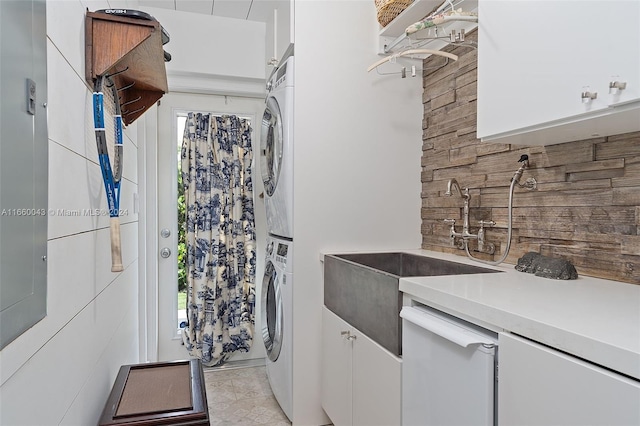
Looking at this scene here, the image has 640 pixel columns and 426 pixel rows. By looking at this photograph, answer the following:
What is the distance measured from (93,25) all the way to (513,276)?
160 centimetres

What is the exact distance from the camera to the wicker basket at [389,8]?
6.86 ft

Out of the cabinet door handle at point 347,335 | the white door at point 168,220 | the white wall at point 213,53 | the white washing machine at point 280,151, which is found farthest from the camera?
the white door at point 168,220

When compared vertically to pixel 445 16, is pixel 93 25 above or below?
below

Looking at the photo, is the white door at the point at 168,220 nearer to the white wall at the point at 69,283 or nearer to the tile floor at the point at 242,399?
the tile floor at the point at 242,399

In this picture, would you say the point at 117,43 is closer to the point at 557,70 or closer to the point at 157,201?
the point at 557,70

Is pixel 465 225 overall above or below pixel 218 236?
above

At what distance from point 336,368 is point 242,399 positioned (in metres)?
0.91

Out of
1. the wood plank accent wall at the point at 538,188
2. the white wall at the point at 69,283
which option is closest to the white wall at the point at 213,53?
the wood plank accent wall at the point at 538,188

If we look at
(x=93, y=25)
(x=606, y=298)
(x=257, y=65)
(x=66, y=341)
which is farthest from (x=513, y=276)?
(x=257, y=65)

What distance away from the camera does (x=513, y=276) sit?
148cm

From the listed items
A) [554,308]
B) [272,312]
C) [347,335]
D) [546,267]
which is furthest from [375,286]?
[272,312]

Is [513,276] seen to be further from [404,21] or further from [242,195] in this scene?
[242,195]

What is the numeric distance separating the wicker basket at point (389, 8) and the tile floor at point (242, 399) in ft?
7.46

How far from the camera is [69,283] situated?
1010 mm
